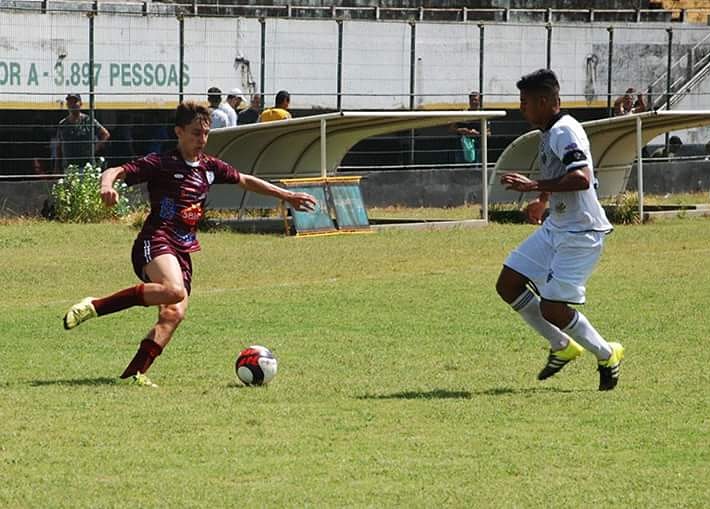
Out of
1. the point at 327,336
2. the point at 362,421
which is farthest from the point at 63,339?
the point at 362,421

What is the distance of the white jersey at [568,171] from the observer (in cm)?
908

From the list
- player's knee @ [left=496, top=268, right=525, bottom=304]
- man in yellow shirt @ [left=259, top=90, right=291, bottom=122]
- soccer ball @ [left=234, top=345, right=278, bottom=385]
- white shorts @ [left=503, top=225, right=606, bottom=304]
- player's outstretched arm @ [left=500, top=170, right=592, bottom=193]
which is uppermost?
player's outstretched arm @ [left=500, top=170, right=592, bottom=193]

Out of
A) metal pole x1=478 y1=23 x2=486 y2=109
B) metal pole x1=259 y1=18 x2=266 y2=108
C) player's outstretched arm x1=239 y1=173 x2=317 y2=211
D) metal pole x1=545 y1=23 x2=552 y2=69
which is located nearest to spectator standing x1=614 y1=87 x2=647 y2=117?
metal pole x1=545 y1=23 x2=552 y2=69

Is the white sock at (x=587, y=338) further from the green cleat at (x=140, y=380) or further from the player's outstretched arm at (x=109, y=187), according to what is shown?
the player's outstretched arm at (x=109, y=187)

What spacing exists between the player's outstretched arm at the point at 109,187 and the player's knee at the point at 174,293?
2.05 ft

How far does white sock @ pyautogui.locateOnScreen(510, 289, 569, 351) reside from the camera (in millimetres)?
9453

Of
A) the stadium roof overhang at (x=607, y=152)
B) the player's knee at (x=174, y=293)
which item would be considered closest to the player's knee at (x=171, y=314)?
the player's knee at (x=174, y=293)

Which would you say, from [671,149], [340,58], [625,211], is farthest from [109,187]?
[671,149]

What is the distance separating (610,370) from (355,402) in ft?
5.07

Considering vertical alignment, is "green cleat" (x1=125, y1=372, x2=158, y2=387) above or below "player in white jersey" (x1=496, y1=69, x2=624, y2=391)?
below

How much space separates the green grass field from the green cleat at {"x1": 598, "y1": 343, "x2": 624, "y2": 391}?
5.8 inches

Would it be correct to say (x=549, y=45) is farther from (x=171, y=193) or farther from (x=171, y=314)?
(x=171, y=314)

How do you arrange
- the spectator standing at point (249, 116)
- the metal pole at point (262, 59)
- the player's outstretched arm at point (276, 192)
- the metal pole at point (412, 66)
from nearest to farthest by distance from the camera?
1. the player's outstretched arm at point (276, 192)
2. the spectator standing at point (249, 116)
3. the metal pole at point (262, 59)
4. the metal pole at point (412, 66)

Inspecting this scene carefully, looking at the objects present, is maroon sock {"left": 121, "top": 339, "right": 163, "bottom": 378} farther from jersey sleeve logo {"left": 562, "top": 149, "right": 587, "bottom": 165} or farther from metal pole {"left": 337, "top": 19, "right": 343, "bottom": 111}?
metal pole {"left": 337, "top": 19, "right": 343, "bottom": 111}
